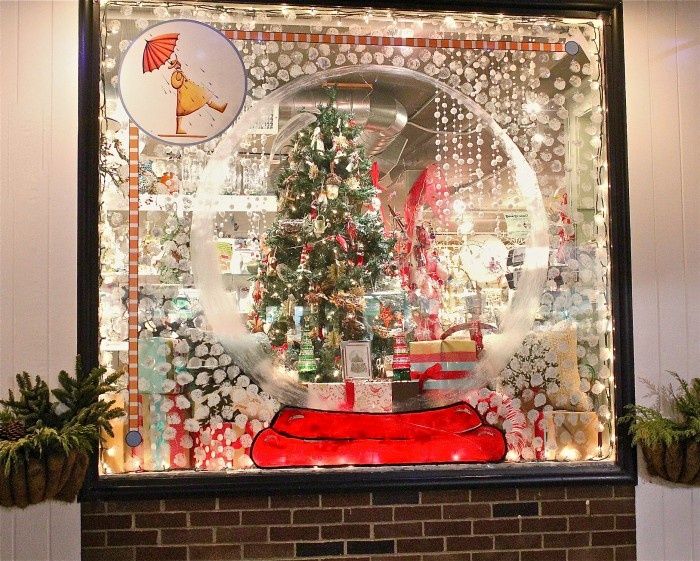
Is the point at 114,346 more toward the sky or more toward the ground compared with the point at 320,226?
more toward the ground

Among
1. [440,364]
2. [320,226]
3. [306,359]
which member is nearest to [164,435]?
[306,359]

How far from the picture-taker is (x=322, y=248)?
3.83 meters

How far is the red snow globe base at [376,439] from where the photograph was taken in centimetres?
371

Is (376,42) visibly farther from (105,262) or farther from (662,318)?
(662,318)

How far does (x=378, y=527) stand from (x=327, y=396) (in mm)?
736

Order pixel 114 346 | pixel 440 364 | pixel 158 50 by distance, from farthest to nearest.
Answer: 1. pixel 440 364
2. pixel 158 50
3. pixel 114 346

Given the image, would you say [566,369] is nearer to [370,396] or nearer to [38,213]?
[370,396]

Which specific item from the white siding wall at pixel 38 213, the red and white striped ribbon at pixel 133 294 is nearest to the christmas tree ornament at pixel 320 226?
the red and white striped ribbon at pixel 133 294

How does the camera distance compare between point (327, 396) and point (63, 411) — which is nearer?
point (63, 411)

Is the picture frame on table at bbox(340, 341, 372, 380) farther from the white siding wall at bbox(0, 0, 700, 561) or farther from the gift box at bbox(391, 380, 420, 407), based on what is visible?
the white siding wall at bbox(0, 0, 700, 561)

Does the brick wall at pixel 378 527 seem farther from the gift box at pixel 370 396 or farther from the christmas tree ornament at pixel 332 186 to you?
the christmas tree ornament at pixel 332 186

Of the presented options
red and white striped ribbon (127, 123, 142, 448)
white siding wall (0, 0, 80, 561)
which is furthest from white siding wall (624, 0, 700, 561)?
white siding wall (0, 0, 80, 561)

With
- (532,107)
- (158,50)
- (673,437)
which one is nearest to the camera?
(673,437)

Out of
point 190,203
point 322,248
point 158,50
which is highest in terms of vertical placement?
point 158,50
